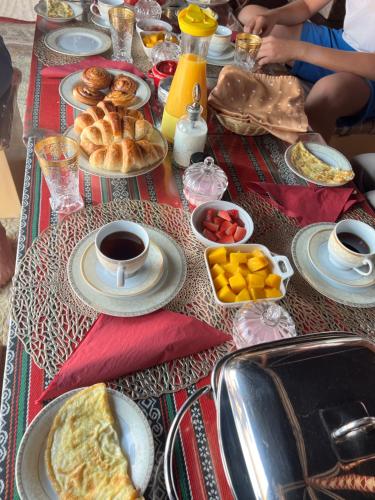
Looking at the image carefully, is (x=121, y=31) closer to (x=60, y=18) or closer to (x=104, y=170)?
(x=60, y=18)

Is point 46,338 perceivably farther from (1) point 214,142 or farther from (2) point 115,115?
(1) point 214,142

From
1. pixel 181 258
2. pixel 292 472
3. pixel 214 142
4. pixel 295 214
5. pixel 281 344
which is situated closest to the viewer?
pixel 292 472

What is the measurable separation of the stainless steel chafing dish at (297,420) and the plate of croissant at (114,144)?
0.54m

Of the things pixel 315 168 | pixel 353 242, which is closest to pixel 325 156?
pixel 315 168

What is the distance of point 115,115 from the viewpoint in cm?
91

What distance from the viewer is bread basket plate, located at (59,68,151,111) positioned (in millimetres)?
1063

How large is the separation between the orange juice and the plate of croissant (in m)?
0.08

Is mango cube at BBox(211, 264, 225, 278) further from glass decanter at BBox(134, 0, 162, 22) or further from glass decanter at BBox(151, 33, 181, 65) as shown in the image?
glass decanter at BBox(134, 0, 162, 22)

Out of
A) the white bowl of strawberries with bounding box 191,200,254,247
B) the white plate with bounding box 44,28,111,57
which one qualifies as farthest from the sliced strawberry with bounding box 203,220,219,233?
the white plate with bounding box 44,28,111,57

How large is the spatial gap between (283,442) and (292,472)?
3cm

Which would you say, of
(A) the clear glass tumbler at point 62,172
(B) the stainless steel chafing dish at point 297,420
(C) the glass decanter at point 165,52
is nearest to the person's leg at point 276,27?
(C) the glass decanter at point 165,52

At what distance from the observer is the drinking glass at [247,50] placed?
4.08 ft

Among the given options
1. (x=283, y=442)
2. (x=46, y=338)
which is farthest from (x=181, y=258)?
(x=283, y=442)

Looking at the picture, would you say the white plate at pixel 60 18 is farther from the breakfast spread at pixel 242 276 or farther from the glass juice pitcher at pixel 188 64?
the breakfast spread at pixel 242 276
